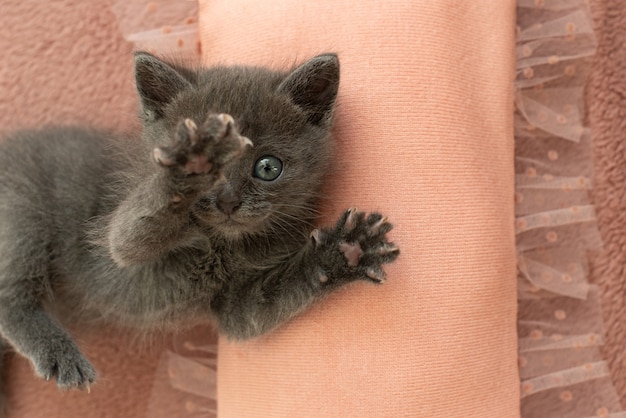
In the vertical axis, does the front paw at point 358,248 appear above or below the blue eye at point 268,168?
below

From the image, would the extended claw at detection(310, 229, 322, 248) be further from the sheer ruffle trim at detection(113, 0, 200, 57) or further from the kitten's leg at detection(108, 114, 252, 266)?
the sheer ruffle trim at detection(113, 0, 200, 57)

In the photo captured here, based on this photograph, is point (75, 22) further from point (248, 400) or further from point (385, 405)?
point (385, 405)

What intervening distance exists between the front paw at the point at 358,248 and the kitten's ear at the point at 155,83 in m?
0.41

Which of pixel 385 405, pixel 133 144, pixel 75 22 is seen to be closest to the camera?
pixel 385 405

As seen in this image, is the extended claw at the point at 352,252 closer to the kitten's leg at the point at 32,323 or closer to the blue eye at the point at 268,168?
the blue eye at the point at 268,168

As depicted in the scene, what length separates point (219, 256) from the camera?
1.36 metres

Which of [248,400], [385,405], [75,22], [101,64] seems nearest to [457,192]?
[385,405]

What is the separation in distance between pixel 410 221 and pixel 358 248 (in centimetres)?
16

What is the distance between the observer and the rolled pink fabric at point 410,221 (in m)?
1.30

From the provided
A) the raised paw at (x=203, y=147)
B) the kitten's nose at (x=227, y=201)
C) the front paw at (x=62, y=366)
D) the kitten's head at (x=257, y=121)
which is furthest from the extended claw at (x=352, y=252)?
the front paw at (x=62, y=366)

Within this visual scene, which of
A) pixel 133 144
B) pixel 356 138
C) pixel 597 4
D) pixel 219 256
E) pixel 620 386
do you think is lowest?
pixel 620 386

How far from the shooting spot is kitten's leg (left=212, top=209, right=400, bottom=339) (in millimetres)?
1243

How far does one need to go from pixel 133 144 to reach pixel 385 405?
814mm

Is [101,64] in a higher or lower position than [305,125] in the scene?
lower
